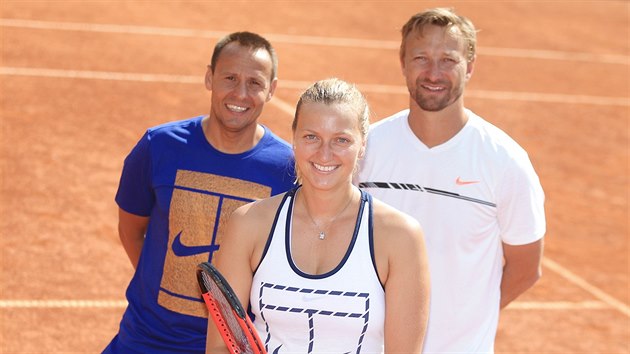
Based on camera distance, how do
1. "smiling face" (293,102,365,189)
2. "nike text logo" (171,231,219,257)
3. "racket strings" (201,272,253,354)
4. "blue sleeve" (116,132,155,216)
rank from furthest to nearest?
1. "blue sleeve" (116,132,155,216)
2. "nike text logo" (171,231,219,257)
3. "smiling face" (293,102,365,189)
4. "racket strings" (201,272,253,354)

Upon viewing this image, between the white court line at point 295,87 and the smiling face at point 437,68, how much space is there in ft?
31.1

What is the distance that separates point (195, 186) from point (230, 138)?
10.9 inches

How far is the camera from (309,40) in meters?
18.8

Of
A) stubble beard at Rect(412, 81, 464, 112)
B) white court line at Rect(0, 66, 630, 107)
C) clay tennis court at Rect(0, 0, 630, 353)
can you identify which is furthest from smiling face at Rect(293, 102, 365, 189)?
white court line at Rect(0, 66, 630, 107)

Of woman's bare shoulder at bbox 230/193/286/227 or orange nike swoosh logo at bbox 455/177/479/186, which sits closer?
woman's bare shoulder at bbox 230/193/286/227

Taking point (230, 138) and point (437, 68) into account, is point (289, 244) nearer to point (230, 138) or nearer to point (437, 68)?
point (230, 138)

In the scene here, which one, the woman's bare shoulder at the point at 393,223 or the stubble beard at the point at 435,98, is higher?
the stubble beard at the point at 435,98

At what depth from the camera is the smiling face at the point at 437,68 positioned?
484 cm

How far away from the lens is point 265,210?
367cm

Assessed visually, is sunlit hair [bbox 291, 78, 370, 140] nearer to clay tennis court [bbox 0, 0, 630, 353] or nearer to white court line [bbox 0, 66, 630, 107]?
clay tennis court [bbox 0, 0, 630, 353]

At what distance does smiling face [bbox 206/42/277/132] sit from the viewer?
15.5 ft

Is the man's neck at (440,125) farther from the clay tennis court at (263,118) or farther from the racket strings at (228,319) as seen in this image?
the racket strings at (228,319)

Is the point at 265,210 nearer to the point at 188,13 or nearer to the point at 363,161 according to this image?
the point at 363,161

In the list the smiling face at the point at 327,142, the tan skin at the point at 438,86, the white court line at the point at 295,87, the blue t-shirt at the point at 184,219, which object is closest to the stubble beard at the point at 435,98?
the tan skin at the point at 438,86
